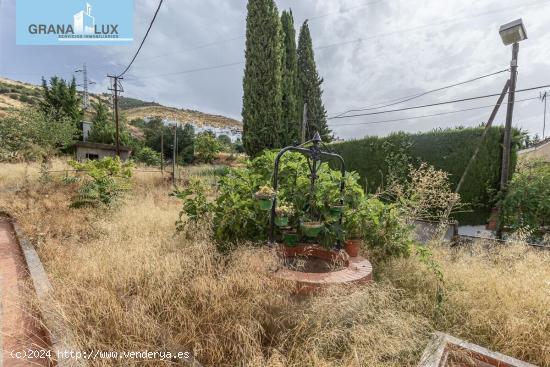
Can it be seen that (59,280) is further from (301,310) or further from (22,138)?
(22,138)

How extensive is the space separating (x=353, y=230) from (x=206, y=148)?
21.7 m

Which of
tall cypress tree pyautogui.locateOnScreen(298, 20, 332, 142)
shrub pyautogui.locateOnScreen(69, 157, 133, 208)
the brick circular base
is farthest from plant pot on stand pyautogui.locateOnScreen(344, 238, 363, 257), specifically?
tall cypress tree pyautogui.locateOnScreen(298, 20, 332, 142)

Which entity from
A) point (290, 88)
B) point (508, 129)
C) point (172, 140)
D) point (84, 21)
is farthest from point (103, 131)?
point (508, 129)

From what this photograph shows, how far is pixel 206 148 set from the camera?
23422 millimetres

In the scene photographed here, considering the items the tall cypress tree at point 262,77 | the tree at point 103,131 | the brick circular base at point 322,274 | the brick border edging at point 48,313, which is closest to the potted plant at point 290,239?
the brick circular base at point 322,274

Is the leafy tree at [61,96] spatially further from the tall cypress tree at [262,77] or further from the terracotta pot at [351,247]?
the terracotta pot at [351,247]

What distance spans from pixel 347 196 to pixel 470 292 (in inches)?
59.2

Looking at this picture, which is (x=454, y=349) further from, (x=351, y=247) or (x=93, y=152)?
(x=93, y=152)

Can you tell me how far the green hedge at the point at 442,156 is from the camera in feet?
18.6

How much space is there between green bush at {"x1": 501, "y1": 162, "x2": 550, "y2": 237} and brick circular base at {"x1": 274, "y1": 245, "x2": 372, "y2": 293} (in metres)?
4.05

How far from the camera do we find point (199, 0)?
14.6 feet

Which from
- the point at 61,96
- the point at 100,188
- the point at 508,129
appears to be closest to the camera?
the point at 508,129

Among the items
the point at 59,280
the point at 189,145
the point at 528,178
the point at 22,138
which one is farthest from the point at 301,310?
the point at 189,145

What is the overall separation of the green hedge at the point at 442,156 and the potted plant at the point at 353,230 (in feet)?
10.9
